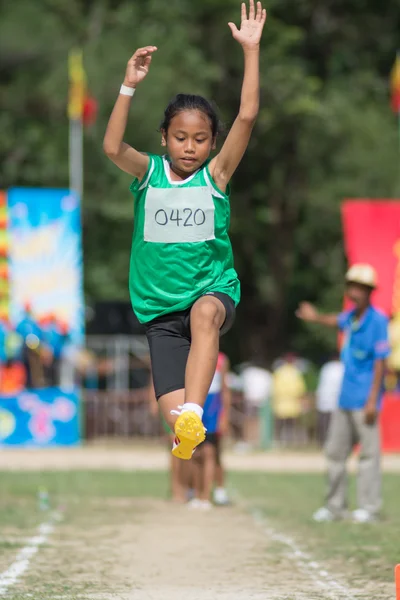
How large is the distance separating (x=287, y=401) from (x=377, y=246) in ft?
13.5

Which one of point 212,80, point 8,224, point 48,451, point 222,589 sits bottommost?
point 48,451

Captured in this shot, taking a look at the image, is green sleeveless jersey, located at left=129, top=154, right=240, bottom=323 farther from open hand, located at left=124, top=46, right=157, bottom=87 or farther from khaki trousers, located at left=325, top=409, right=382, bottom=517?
khaki trousers, located at left=325, top=409, right=382, bottom=517

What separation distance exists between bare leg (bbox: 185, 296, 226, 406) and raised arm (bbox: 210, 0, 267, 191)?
64cm

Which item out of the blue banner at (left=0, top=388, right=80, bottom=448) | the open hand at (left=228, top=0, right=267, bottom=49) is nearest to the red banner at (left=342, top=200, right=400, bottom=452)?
the blue banner at (left=0, top=388, right=80, bottom=448)

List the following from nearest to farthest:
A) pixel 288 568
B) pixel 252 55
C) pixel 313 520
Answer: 1. pixel 252 55
2. pixel 288 568
3. pixel 313 520

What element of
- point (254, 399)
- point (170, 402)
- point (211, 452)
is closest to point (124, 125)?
point (170, 402)

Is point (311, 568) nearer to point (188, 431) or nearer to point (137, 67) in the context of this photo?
point (188, 431)

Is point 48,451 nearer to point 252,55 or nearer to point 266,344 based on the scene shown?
point 266,344

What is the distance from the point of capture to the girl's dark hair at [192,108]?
6.32 m

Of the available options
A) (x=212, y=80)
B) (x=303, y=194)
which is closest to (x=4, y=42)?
(x=212, y=80)

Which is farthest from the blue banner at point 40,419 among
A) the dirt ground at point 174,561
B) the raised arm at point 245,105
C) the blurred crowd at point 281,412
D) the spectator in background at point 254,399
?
the raised arm at point 245,105

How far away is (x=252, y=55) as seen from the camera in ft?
20.5

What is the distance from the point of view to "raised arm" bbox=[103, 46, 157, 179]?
20.4 feet

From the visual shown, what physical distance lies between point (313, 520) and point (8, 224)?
15.1 m
